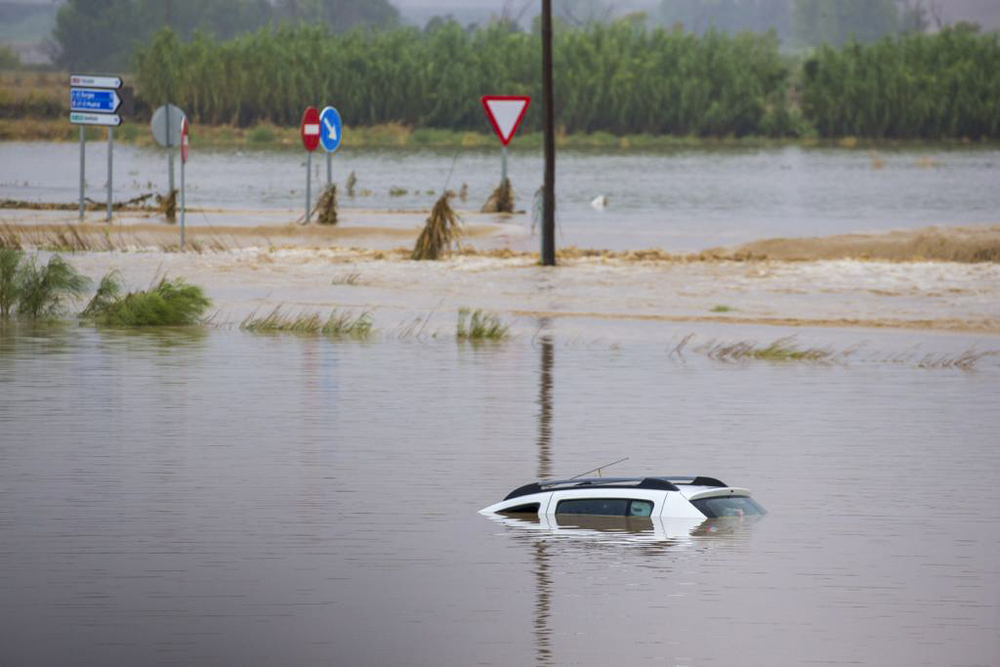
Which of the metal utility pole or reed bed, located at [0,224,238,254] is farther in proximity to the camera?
reed bed, located at [0,224,238,254]

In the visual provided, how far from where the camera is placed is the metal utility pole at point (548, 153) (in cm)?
3133

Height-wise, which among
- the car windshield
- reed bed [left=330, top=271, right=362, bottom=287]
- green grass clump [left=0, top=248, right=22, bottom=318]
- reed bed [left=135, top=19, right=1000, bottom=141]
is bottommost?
the car windshield

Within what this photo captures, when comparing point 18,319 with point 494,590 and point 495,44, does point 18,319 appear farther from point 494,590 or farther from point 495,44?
point 495,44

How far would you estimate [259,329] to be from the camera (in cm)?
2666

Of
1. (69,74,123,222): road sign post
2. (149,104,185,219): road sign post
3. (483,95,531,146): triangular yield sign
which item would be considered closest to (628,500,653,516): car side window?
(483,95,531,146): triangular yield sign

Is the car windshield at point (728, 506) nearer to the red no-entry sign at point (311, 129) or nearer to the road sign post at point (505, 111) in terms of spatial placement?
the road sign post at point (505, 111)

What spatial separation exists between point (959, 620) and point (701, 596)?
135 cm

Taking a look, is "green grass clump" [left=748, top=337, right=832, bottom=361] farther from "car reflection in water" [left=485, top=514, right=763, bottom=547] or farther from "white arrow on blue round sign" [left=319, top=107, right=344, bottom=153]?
"white arrow on blue round sign" [left=319, top=107, right=344, bottom=153]

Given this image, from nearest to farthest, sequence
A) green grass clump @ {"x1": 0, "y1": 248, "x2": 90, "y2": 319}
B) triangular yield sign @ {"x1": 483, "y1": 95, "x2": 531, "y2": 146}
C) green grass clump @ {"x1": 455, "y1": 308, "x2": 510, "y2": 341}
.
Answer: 1. green grass clump @ {"x1": 455, "y1": 308, "x2": 510, "y2": 341}
2. green grass clump @ {"x1": 0, "y1": 248, "x2": 90, "y2": 319}
3. triangular yield sign @ {"x1": 483, "y1": 95, "x2": 531, "y2": 146}

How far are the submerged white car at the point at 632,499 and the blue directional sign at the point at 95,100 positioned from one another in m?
A: 29.9

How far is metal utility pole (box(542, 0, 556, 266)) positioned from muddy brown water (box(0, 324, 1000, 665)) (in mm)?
8975

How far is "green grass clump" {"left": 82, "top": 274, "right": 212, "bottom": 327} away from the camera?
27.1 metres

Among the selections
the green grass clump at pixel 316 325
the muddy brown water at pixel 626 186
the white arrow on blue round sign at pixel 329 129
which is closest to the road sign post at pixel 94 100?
the muddy brown water at pixel 626 186

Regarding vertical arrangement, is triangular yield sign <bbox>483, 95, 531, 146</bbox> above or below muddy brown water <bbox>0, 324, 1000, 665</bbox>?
above
